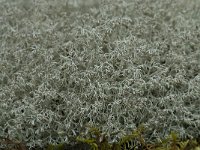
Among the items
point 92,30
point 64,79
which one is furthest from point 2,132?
point 92,30

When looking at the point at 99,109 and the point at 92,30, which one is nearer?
the point at 99,109

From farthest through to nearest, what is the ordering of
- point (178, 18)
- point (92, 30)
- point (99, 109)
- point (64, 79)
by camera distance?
point (178, 18)
point (92, 30)
point (64, 79)
point (99, 109)

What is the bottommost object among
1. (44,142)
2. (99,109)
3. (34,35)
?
(44,142)

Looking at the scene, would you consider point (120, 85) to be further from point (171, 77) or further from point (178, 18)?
point (178, 18)

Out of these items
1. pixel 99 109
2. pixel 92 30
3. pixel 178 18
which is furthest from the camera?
pixel 178 18

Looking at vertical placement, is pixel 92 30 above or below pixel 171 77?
above

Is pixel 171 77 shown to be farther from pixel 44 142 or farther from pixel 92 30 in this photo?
pixel 44 142
